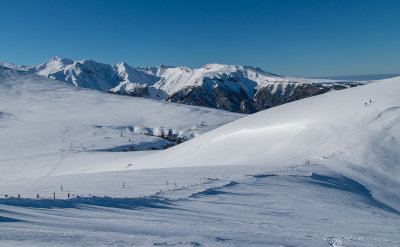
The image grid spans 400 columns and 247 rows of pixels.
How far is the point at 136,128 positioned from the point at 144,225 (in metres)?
78.2

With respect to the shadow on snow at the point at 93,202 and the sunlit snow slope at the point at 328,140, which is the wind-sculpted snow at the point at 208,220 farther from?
the sunlit snow slope at the point at 328,140

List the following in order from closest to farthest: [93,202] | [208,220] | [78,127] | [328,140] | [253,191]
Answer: [208,220]
[93,202]
[253,191]
[328,140]
[78,127]

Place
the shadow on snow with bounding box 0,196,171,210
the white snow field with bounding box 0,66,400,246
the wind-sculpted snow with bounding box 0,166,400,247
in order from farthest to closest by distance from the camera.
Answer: the shadow on snow with bounding box 0,196,171,210 → the white snow field with bounding box 0,66,400,246 → the wind-sculpted snow with bounding box 0,166,400,247

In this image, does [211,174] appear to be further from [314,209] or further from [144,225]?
[144,225]

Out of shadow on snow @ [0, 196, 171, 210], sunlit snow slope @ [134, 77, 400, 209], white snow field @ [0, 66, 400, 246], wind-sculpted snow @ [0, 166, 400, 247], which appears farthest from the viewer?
sunlit snow slope @ [134, 77, 400, 209]

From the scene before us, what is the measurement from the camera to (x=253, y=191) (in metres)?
9.95

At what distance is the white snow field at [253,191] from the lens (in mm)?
5309

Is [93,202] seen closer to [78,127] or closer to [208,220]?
[208,220]

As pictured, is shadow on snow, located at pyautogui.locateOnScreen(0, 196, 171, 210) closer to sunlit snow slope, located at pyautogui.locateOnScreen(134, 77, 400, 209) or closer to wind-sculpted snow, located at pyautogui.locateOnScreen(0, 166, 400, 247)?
wind-sculpted snow, located at pyautogui.locateOnScreen(0, 166, 400, 247)

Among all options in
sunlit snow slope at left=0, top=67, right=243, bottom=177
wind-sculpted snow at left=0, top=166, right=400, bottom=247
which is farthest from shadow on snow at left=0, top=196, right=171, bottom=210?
sunlit snow slope at left=0, top=67, right=243, bottom=177

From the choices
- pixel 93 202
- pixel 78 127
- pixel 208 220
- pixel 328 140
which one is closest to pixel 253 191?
pixel 208 220

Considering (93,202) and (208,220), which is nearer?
(208,220)

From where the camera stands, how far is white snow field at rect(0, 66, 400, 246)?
5309 mm

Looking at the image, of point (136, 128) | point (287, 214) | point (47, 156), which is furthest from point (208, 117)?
point (287, 214)
